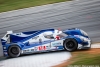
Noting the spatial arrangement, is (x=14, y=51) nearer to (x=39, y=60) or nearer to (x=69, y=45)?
(x=39, y=60)

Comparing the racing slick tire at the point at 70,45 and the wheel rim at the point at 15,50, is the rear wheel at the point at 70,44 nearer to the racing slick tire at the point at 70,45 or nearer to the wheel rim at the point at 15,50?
the racing slick tire at the point at 70,45

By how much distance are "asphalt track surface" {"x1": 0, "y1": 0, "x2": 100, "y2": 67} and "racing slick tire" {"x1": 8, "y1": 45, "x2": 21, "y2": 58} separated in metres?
5.73

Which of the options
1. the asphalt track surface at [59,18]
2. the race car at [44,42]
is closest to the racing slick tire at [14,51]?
the race car at [44,42]

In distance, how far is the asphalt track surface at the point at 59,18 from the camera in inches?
938

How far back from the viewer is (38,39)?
18234 millimetres

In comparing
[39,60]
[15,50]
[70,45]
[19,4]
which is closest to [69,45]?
[70,45]

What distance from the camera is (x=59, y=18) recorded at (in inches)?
1005

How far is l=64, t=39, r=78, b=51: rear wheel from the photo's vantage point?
17.7 metres

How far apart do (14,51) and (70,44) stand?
134 inches

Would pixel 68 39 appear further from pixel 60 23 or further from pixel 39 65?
pixel 60 23

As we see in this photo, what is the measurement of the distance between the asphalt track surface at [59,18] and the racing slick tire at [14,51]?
18.8ft

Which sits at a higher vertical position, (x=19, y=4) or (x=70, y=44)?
(x=19, y=4)

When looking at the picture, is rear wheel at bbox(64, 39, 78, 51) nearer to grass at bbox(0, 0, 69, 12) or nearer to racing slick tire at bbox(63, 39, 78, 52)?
racing slick tire at bbox(63, 39, 78, 52)

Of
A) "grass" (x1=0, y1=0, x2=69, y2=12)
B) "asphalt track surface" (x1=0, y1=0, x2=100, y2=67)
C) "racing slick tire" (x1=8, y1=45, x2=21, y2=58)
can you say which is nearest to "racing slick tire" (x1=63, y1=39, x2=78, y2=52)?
"racing slick tire" (x1=8, y1=45, x2=21, y2=58)
